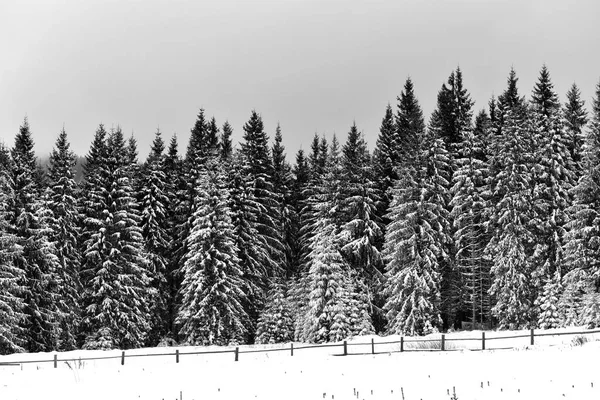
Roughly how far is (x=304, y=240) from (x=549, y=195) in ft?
72.2

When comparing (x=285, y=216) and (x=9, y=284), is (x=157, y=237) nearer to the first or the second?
(x=285, y=216)

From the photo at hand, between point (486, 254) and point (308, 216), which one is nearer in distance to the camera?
point (486, 254)

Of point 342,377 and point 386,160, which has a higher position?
point 386,160

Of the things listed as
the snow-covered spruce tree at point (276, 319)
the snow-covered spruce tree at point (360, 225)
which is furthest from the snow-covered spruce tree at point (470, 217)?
the snow-covered spruce tree at point (276, 319)

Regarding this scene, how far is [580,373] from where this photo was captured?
20656mm

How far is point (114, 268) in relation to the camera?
45000 millimetres

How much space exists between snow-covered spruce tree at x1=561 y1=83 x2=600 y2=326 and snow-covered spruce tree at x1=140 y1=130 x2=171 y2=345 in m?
32.2

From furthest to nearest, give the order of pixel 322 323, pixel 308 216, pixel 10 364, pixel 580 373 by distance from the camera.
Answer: pixel 308 216
pixel 322 323
pixel 10 364
pixel 580 373

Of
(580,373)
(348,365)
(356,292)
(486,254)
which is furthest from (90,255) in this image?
(580,373)

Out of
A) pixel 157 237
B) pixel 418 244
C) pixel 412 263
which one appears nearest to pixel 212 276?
pixel 157 237

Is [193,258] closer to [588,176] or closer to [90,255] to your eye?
[90,255]

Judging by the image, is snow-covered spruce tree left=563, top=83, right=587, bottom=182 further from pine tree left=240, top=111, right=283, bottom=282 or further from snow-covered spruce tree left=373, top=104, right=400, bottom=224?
pine tree left=240, top=111, right=283, bottom=282

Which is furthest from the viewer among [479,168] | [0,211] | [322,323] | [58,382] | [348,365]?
[479,168]

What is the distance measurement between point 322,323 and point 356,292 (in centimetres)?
566
